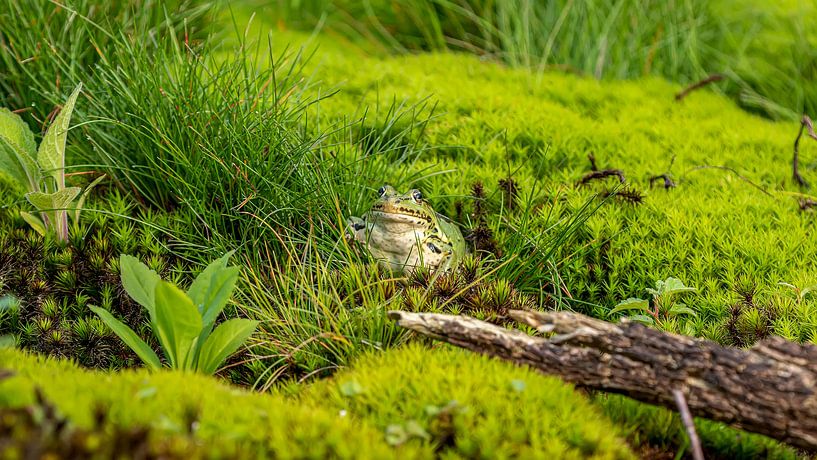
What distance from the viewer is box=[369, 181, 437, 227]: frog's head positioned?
3.83 m

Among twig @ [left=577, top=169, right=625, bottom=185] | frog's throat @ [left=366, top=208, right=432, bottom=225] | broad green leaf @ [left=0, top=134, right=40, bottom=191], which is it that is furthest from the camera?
twig @ [left=577, top=169, right=625, bottom=185]

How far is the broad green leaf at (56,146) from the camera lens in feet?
12.3

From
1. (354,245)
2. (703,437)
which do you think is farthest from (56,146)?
(703,437)

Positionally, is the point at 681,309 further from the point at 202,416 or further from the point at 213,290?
the point at 202,416

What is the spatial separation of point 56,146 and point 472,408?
2.59 m

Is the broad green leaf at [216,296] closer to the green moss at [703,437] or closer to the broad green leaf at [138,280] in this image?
the broad green leaf at [138,280]

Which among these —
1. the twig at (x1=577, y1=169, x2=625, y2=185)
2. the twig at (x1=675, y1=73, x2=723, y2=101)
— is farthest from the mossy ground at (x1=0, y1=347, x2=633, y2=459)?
the twig at (x1=675, y1=73, x2=723, y2=101)

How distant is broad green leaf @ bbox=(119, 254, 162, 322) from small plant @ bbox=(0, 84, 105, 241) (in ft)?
2.06

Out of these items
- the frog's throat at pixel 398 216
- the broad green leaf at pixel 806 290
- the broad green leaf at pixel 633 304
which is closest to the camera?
the broad green leaf at pixel 633 304

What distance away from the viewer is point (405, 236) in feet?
12.9

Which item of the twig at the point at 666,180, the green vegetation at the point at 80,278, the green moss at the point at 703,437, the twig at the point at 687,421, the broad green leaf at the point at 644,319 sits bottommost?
the green vegetation at the point at 80,278

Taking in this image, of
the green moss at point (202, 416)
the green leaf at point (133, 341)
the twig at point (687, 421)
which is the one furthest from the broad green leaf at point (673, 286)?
the green leaf at point (133, 341)

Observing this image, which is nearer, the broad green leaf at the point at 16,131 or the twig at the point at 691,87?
the broad green leaf at the point at 16,131

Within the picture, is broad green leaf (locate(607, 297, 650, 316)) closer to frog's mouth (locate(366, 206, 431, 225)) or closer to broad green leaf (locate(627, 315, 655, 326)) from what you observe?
broad green leaf (locate(627, 315, 655, 326))
